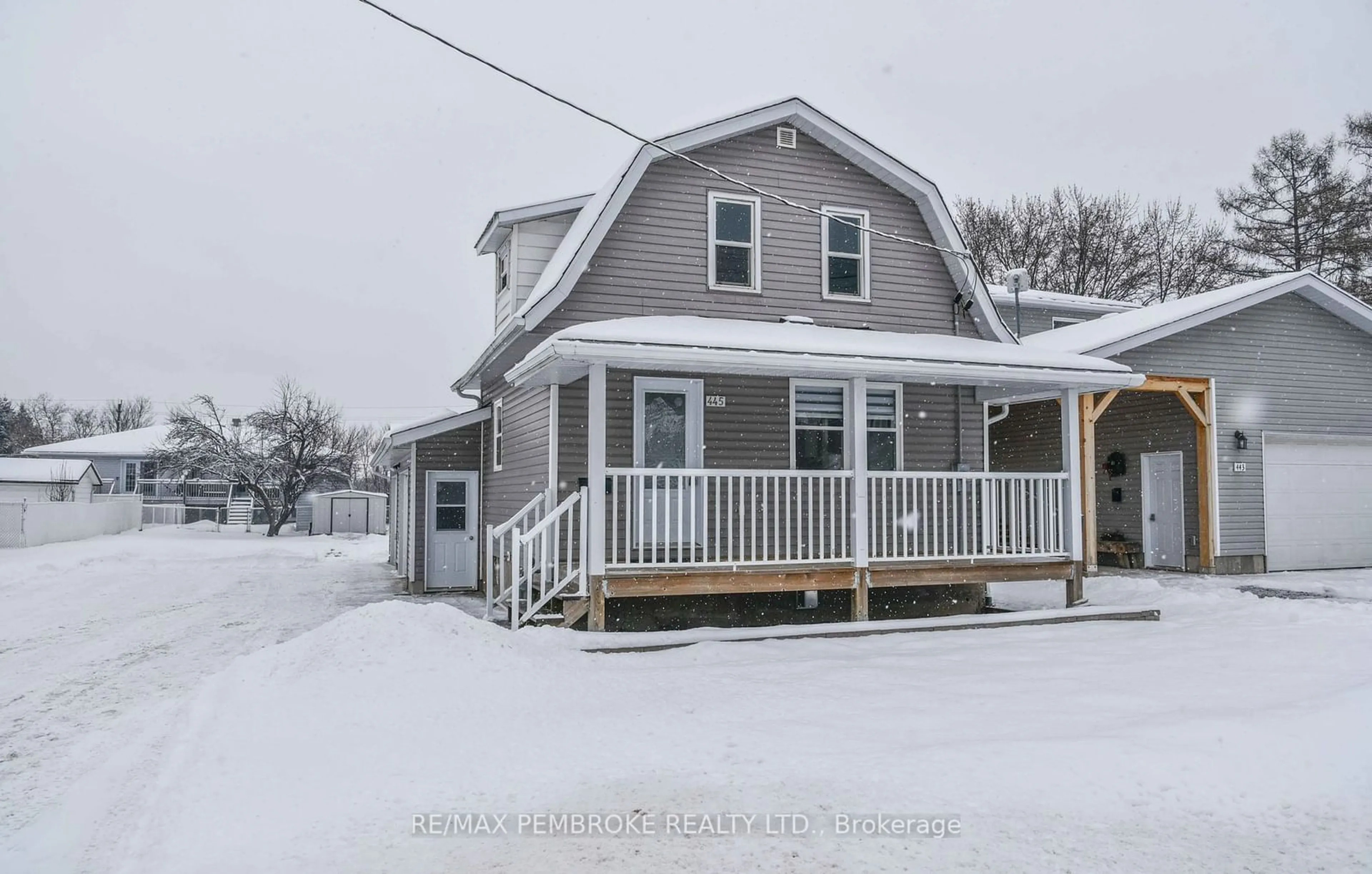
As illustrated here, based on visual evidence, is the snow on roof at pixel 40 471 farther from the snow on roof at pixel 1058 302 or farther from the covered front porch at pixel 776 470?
the snow on roof at pixel 1058 302

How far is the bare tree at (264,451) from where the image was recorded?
35.9 metres

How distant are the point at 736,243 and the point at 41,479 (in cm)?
3754

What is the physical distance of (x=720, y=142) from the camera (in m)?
12.2

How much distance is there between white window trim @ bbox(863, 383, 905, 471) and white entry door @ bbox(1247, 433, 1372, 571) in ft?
26.4

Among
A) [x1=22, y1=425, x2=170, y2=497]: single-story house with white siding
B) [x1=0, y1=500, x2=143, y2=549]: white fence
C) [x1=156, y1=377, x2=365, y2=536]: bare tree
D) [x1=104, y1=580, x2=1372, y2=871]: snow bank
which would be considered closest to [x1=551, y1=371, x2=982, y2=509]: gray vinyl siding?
[x1=104, y1=580, x2=1372, y2=871]: snow bank

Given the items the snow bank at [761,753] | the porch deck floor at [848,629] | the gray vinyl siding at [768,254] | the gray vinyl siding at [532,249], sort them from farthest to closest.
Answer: the gray vinyl siding at [532,249], the gray vinyl siding at [768,254], the porch deck floor at [848,629], the snow bank at [761,753]

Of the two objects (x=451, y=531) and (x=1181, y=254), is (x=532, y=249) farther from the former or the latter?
(x=1181, y=254)

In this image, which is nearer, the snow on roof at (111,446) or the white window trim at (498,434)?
the white window trim at (498,434)

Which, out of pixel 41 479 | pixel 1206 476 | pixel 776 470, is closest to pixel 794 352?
pixel 776 470

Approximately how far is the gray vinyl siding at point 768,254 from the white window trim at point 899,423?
2.94ft

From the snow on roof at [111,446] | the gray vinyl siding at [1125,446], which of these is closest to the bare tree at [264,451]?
the snow on roof at [111,446]

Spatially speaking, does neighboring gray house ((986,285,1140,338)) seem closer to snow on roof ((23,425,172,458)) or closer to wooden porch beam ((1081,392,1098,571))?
wooden porch beam ((1081,392,1098,571))

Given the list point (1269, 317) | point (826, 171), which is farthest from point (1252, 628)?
→ point (1269, 317)

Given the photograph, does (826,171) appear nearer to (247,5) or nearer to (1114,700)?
(247,5)
